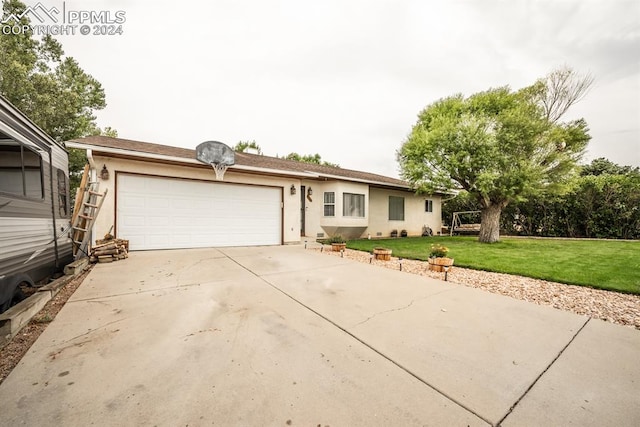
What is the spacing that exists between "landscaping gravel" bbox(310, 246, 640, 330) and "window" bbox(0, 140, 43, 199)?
23.1 ft

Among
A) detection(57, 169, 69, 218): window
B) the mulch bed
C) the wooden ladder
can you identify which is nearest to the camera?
the mulch bed

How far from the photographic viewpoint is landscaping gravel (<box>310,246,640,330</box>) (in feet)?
10.4

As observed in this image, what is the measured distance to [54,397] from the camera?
1563 mm

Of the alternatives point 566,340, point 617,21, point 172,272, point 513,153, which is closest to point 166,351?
point 172,272

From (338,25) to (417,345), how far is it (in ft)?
33.4

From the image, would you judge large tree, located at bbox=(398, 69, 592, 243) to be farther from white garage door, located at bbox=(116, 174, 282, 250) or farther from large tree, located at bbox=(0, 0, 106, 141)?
large tree, located at bbox=(0, 0, 106, 141)

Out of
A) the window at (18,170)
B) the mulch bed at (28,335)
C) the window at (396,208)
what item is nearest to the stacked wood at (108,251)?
the window at (18,170)

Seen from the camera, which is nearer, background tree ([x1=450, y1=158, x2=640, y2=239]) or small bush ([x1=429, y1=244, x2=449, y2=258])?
small bush ([x1=429, y1=244, x2=449, y2=258])

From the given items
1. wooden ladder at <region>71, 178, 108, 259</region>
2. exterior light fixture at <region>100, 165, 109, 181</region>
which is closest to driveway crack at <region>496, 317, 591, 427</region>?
wooden ladder at <region>71, 178, 108, 259</region>

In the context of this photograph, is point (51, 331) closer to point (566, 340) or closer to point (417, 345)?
point (417, 345)

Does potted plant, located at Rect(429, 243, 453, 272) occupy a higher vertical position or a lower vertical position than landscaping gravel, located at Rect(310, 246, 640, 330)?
higher

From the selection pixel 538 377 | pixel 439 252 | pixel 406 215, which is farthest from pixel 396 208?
pixel 538 377

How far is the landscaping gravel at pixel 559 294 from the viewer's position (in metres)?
3.17

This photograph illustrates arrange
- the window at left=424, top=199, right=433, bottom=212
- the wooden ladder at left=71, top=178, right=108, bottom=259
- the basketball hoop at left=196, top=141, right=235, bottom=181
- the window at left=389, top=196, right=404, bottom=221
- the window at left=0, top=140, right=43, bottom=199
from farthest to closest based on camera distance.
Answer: the window at left=424, top=199, right=433, bottom=212
the window at left=389, top=196, right=404, bottom=221
the basketball hoop at left=196, top=141, right=235, bottom=181
the wooden ladder at left=71, top=178, right=108, bottom=259
the window at left=0, top=140, right=43, bottom=199
